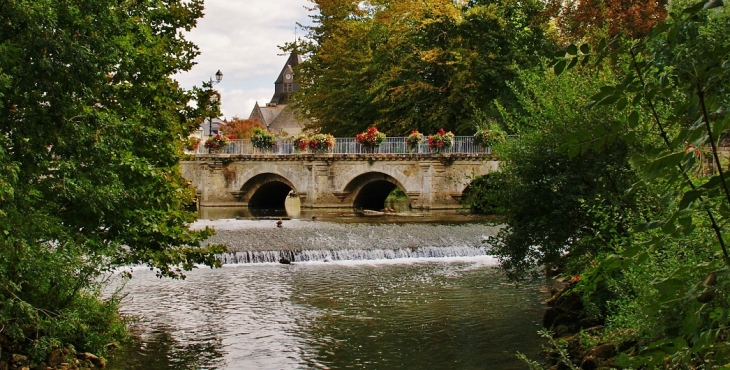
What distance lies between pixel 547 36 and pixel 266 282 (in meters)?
22.3

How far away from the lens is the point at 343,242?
2097 cm

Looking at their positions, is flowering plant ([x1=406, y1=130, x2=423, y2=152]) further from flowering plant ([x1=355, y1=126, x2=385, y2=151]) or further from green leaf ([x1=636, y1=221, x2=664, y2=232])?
green leaf ([x1=636, y1=221, x2=664, y2=232])

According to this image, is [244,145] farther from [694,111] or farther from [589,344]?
[694,111]

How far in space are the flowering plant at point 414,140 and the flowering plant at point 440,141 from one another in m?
0.47

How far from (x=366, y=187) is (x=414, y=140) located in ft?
11.9

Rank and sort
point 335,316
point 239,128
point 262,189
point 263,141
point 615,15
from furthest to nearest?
point 239,128
point 262,189
point 263,141
point 615,15
point 335,316

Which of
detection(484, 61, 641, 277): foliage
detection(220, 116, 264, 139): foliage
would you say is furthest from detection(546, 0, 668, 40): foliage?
detection(220, 116, 264, 139): foliage

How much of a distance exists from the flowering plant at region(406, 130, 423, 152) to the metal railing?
0.50ft

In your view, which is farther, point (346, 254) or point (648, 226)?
point (346, 254)

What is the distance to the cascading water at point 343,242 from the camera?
781 inches

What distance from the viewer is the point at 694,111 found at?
7.67 ft

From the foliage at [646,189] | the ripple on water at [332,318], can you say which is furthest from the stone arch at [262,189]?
the foliage at [646,189]

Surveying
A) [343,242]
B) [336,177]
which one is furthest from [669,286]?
[336,177]

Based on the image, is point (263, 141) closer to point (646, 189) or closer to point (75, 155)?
point (75, 155)
